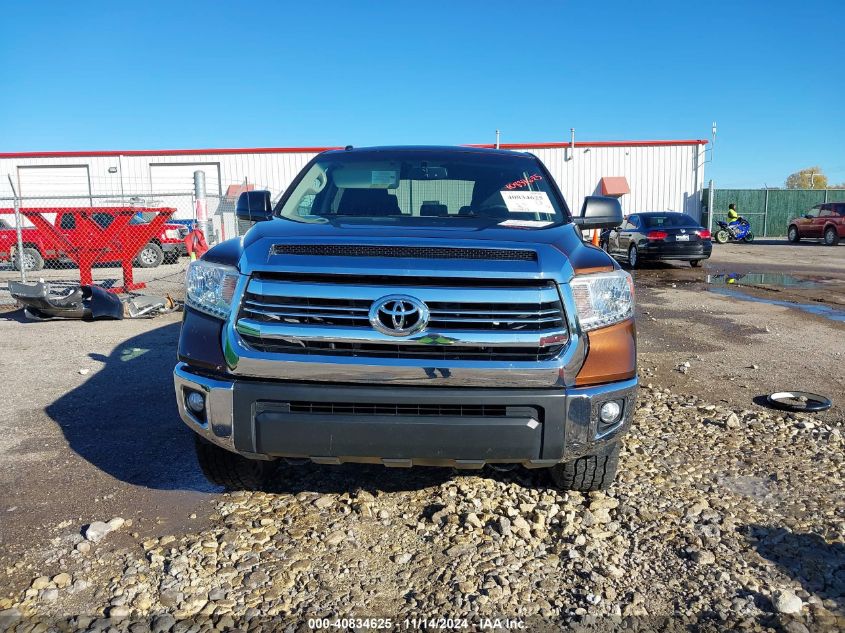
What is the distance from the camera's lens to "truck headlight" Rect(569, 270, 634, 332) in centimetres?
269

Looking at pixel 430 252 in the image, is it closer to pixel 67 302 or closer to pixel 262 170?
pixel 67 302

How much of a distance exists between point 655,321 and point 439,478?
6.11 metres

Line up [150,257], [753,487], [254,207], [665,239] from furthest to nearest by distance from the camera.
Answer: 1. [150,257]
2. [665,239]
3. [254,207]
4. [753,487]

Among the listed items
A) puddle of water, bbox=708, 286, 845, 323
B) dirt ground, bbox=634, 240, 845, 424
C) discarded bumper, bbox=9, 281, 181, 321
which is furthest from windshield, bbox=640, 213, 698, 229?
discarded bumper, bbox=9, 281, 181, 321

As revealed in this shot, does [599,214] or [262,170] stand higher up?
[262,170]

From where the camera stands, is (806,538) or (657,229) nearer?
(806,538)

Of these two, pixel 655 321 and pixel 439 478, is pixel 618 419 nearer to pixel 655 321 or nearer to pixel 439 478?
pixel 439 478

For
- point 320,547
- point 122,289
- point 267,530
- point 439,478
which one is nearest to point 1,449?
point 267,530

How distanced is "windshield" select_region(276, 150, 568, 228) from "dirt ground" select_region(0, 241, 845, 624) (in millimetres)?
1684

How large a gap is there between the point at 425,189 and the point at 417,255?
4.82 feet

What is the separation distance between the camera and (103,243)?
1029 centimetres

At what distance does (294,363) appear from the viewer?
2596mm

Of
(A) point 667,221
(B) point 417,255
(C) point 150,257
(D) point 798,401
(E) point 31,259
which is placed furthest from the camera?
(A) point 667,221

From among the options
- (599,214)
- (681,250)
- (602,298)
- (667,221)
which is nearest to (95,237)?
(599,214)
